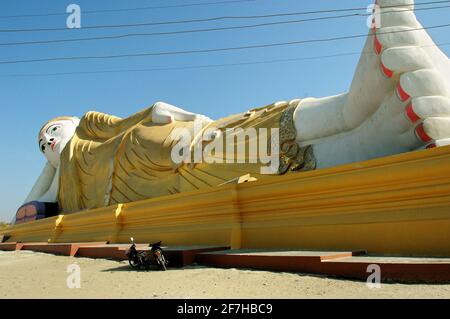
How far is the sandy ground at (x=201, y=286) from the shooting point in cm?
286

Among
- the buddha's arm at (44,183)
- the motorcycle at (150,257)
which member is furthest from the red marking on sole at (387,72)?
the buddha's arm at (44,183)

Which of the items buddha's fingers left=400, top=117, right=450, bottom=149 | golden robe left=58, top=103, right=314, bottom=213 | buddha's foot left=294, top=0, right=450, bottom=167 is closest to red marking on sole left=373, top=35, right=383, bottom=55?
buddha's foot left=294, top=0, right=450, bottom=167

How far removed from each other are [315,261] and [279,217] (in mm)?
1386

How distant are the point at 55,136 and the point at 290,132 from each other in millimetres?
9082

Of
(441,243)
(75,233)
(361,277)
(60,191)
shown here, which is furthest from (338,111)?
(60,191)

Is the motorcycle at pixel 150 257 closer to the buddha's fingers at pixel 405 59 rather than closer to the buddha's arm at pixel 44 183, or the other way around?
the buddha's fingers at pixel 405 59

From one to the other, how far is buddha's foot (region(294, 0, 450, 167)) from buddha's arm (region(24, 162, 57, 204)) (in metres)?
10.9

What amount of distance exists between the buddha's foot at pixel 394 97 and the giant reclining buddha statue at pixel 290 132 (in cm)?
1

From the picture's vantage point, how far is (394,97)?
4824mm

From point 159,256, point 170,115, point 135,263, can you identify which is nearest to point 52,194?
point 170,115

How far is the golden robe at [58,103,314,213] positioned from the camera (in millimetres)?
6766

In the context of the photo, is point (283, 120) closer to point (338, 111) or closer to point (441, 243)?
point (338, 111)

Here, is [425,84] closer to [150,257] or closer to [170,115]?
[150,257]
